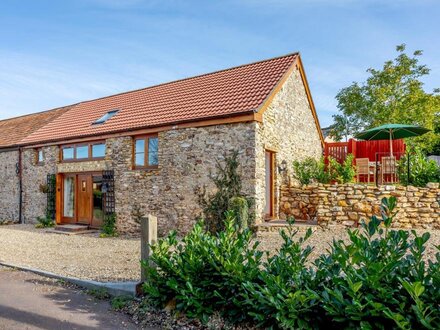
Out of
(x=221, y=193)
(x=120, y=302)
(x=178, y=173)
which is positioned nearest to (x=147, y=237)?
(x=120, y=302)

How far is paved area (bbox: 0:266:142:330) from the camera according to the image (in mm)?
4438

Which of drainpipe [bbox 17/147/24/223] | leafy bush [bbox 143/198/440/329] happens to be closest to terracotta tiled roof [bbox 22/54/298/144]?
drainpipe [bbox 17/147/24/223]

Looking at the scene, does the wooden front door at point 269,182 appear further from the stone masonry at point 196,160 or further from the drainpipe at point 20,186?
the drainpipe at point 20,186

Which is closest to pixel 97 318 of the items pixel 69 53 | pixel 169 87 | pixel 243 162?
pixel 243 162

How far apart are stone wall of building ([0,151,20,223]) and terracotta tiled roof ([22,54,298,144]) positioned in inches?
68.4

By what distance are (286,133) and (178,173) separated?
4.40m

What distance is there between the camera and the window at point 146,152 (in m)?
12.6

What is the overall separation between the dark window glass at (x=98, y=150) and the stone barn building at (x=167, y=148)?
0.04 m

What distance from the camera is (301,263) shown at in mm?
4035

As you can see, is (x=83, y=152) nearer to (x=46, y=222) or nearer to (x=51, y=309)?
(x=46, y=222)

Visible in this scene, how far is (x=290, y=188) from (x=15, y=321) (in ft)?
29.8

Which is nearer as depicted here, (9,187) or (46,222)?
(46,222)

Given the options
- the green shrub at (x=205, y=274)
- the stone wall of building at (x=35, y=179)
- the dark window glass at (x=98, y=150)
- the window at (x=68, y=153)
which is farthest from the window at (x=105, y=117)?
the green shrub at (x=205, y=274)

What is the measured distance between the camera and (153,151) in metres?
12.7
